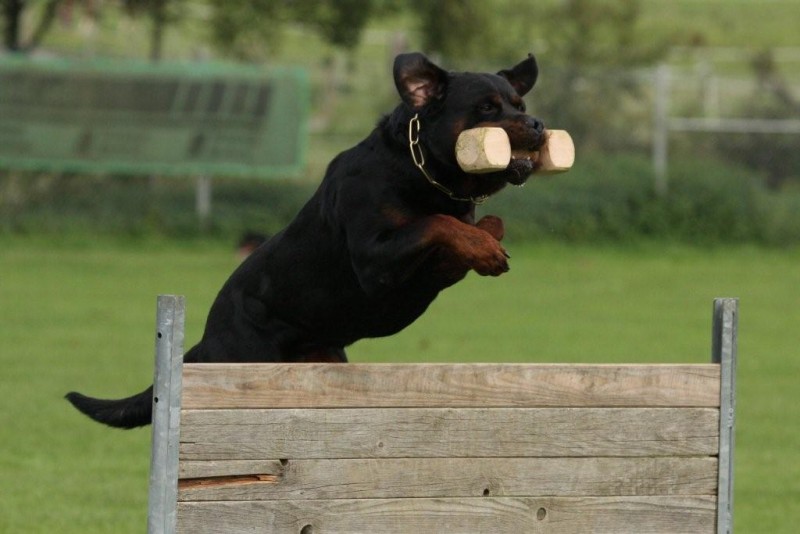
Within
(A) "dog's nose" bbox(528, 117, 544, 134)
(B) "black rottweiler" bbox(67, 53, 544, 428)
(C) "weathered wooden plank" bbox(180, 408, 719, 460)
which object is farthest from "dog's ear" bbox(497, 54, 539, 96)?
(C) "weathered wooden plank" bbox(180, 408, 719, 460)

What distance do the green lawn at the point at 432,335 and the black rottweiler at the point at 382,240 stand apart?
1.57 m

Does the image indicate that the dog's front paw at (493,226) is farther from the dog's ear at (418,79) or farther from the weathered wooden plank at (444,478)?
the weathered wooden plank at (444,478)

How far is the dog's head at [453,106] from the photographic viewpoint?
4.35m

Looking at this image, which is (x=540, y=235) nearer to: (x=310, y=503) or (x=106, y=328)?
(x=106, y=328)

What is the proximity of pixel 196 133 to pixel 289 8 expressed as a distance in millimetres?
3478

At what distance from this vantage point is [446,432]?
13.3 ft

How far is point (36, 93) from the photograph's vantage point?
17562 millimetres

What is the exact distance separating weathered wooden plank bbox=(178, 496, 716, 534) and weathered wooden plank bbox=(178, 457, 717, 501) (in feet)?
0.07

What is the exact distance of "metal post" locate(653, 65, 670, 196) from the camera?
60.1 ft

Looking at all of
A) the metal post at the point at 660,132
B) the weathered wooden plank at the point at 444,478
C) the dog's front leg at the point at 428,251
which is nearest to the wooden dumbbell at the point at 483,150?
the dog's front leg at the point at 428,251

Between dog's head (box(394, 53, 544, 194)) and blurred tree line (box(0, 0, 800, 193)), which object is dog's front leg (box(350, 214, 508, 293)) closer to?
dog's head (box(394, 53, 544, 194))

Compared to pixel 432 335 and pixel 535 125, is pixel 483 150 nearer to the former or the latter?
pixel 535 125

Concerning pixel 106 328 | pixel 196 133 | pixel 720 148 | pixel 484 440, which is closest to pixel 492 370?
pixel 484 440

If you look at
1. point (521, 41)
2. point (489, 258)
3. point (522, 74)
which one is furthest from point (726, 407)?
point (521, 41)
